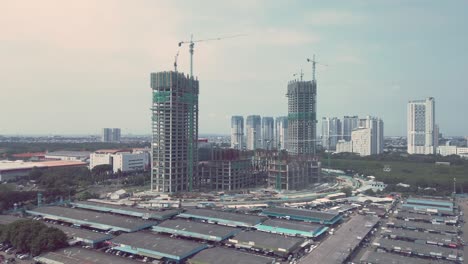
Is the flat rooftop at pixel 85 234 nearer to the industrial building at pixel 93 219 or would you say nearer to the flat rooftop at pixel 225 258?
the industrial building at pixel 93 219

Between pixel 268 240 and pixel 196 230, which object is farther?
pixel 196 230

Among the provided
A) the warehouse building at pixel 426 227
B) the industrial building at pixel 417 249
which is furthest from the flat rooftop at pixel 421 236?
the industrial building at pixel 417 249

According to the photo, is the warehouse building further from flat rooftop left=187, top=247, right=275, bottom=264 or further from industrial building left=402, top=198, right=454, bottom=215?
flat rooftop left=187, top=247, right=275, bottom=264

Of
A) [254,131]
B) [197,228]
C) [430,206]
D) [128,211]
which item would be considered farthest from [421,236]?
[254,131]

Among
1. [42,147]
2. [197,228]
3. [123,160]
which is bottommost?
[197,228]

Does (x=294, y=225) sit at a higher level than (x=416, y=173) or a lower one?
lower

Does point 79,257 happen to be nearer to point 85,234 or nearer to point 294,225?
point 85,234

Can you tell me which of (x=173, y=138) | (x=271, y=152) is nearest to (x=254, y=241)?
(x=173, y=138)
